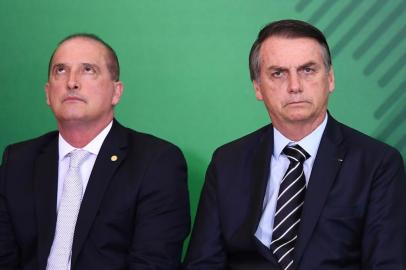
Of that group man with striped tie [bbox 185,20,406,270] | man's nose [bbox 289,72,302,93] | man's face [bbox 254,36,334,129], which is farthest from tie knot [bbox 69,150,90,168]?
man's nose [bbox 289,72,302,93]

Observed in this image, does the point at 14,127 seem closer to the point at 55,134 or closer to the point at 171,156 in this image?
the point at 55,134

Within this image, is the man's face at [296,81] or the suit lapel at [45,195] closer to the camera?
the man's face at [296,81]

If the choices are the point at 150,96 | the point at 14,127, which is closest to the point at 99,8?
the point at 150,96

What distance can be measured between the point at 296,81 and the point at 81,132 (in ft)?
3.01

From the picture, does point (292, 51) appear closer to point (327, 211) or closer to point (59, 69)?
point (327, 211)

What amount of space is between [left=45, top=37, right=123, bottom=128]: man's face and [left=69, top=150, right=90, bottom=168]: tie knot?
12cm

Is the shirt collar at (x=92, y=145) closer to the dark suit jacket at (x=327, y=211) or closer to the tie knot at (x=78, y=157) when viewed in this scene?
the tie knot at (x=78, y=157)

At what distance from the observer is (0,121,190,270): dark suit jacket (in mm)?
2607

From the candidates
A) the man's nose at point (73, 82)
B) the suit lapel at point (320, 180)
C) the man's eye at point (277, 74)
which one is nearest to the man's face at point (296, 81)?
the man's eye at point (277, 74)

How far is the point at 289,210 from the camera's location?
244cm

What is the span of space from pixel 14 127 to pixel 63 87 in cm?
92

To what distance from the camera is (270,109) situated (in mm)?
2564

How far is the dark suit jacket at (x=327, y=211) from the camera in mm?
2309

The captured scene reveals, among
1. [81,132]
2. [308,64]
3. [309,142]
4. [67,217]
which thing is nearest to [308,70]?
[308,64]
